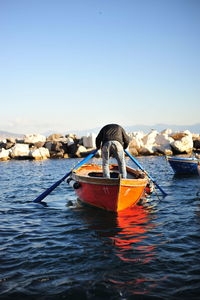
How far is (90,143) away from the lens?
4575 cm

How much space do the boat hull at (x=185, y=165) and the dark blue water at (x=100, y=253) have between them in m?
10.1

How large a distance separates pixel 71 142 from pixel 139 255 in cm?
4370

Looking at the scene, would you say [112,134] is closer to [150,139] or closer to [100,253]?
[100,253]

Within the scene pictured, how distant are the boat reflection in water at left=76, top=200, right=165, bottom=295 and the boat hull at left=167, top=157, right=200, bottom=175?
34.2 ft

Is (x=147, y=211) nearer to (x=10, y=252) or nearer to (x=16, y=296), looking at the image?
(x=10, y=252)

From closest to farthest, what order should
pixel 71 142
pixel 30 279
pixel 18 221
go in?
pixel 30 279 < pixel 18 221 < pixel 71 142

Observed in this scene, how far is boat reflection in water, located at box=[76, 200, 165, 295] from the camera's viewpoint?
4430 millimetres

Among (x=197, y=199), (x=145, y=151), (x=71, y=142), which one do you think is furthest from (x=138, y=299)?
(x=71, y=142)

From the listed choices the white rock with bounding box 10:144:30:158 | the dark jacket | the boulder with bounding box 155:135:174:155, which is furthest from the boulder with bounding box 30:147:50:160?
the dark jacket

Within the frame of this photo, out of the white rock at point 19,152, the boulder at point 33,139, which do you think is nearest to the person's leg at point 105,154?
the white rock at point 19,152

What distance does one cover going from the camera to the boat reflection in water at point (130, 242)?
174 inches

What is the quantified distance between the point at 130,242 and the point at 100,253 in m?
0.87

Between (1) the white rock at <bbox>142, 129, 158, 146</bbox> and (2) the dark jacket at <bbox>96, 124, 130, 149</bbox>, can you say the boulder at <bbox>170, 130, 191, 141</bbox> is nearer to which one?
(1) the white rock at <bbox>142, 129, 158, 146</bbox>

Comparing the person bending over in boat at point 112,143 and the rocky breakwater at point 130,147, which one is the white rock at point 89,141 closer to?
the rocky breakwater at point 130,147
